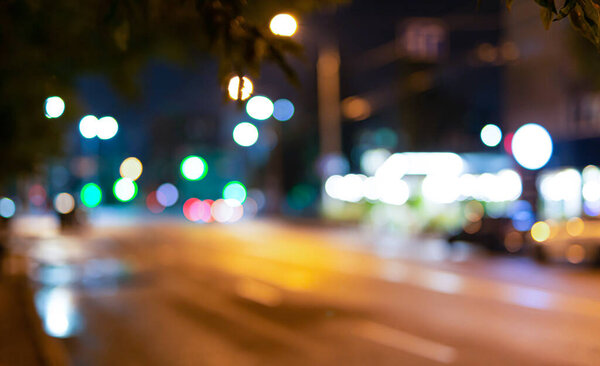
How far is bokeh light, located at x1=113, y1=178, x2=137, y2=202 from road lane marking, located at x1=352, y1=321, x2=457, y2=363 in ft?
248

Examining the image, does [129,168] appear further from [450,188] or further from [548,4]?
[548,4]

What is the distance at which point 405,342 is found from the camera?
963 cm

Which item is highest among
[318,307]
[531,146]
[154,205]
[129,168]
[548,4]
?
[129,168]

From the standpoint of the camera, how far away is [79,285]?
640 inches

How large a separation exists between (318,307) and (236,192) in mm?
60407

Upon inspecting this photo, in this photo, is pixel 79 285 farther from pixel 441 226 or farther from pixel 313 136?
pixel 313 136

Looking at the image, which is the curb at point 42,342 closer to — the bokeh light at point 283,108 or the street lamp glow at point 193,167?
the bokeh light at point 283,108

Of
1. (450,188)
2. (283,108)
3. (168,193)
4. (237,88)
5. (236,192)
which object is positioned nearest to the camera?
(237,88)

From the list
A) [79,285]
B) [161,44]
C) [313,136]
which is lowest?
[79,285]

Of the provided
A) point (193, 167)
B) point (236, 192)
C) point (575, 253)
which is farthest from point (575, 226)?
point (193, 167)

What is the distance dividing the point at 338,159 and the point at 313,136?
23285 millimetres

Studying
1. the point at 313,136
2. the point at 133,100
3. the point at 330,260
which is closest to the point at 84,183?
the point at 313,136

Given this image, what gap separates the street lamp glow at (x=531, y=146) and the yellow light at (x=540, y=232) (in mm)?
6362

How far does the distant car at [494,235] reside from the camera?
22.0 m
